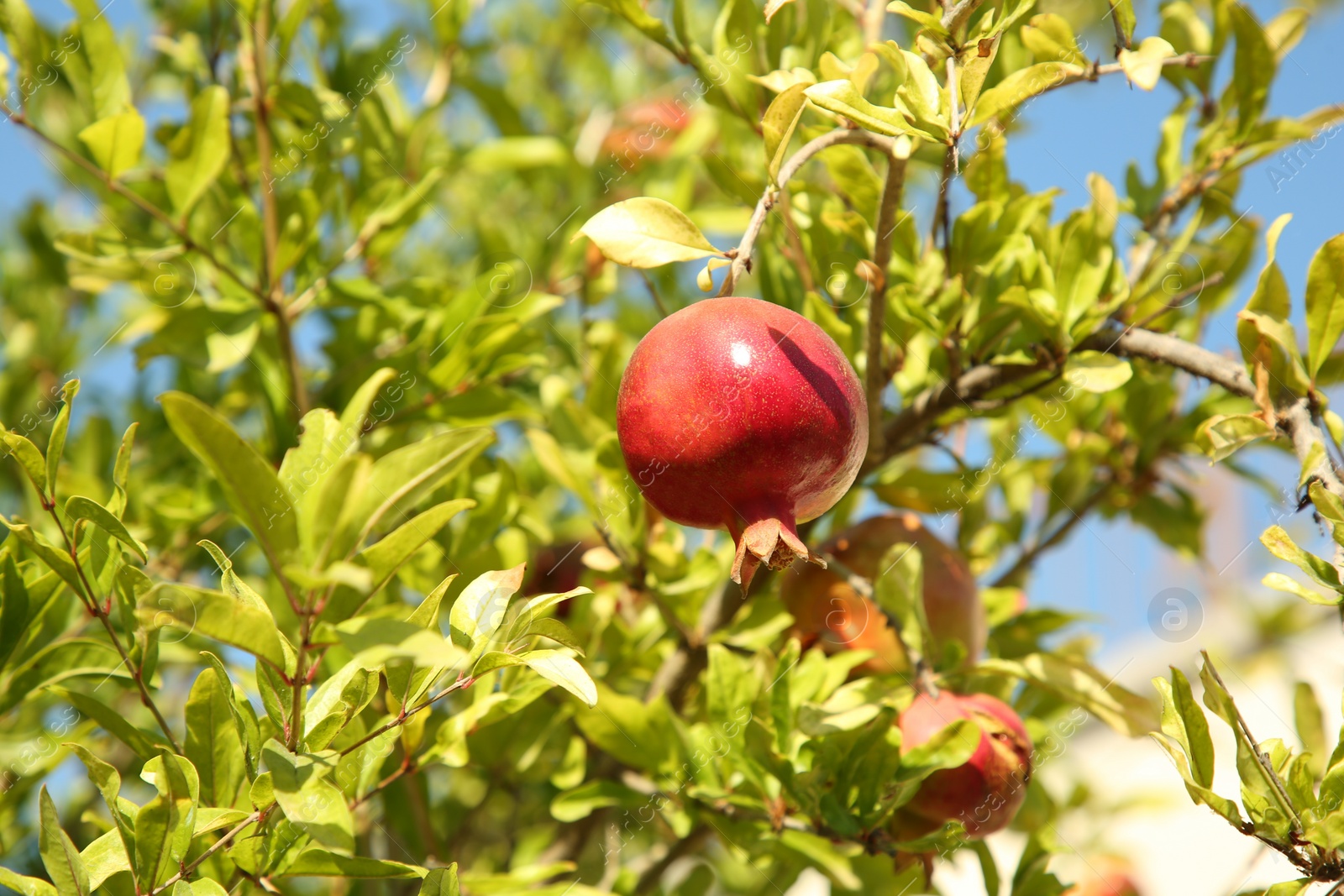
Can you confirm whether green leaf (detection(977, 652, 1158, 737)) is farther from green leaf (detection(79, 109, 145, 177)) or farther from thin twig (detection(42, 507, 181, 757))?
green leaf (detection(79, 109, 145, 177))

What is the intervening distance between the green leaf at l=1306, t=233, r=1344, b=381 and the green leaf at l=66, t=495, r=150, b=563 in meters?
1.19

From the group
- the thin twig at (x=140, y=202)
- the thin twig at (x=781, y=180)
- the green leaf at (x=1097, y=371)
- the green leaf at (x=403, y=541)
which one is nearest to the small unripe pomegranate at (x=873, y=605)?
the green leaf at (x=1097, y=371)

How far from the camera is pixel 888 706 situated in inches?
46.6

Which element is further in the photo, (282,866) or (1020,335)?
(1020,335)

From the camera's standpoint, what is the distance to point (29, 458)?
949 mm

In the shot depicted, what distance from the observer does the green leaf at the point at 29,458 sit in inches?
36.1

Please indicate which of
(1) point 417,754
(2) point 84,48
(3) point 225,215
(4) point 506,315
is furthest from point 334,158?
(1) point 417,754

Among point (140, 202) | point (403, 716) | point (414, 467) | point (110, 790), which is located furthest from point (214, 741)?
point (140, 202)

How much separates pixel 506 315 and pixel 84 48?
0.74 metres

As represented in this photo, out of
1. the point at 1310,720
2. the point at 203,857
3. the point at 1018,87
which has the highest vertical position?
the point at 1018,87

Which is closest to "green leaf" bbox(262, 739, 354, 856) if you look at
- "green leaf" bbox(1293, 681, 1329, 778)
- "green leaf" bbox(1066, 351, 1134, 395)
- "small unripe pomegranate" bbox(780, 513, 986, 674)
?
"small unripe pomegranate" bbox(780, 513, 986, 674)

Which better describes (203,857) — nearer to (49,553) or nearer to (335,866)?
(335,866)

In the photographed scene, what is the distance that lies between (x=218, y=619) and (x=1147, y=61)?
0.92 meters

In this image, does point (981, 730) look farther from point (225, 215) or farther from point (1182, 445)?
point (225, 215)
